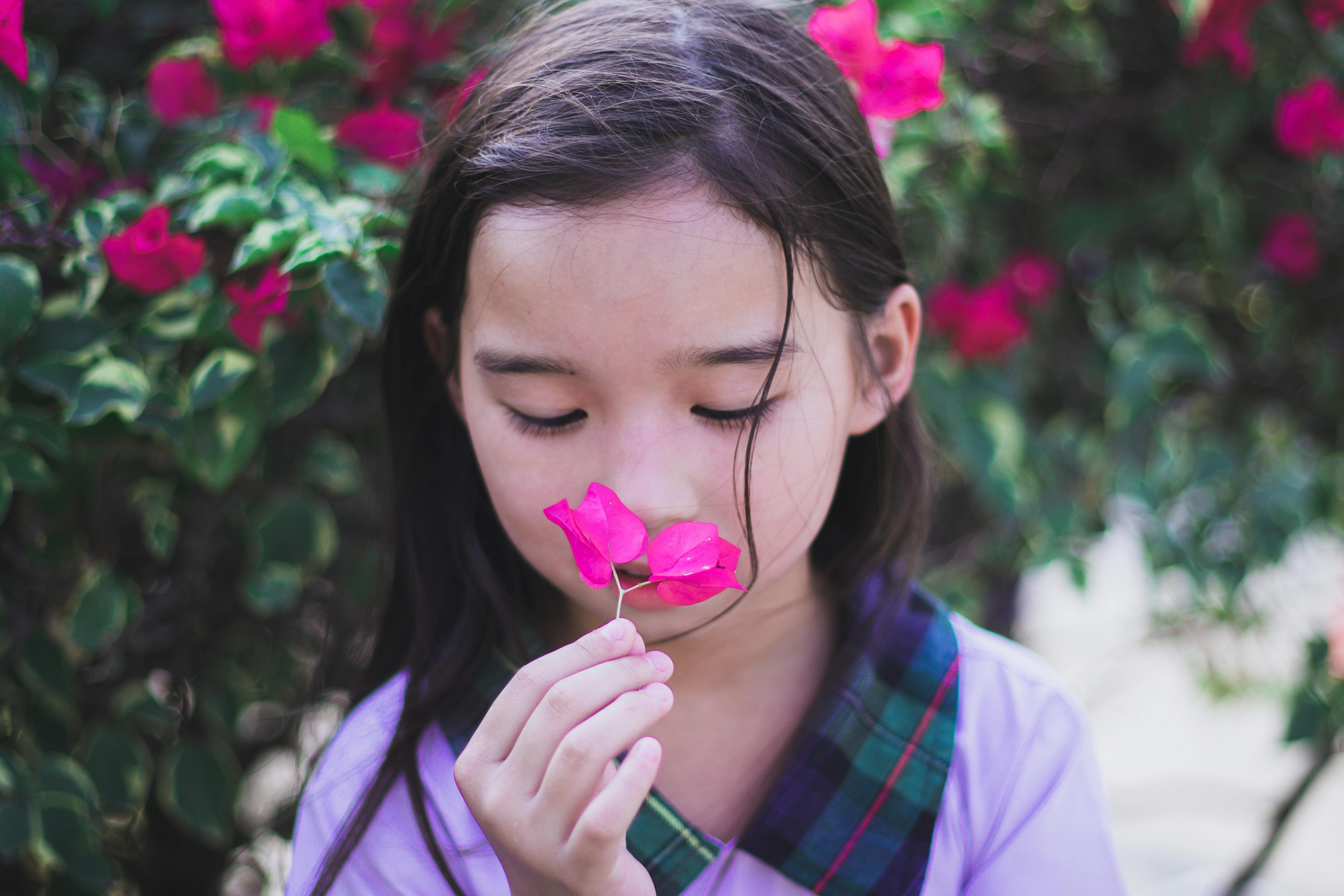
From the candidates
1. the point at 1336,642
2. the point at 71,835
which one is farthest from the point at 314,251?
the point at 1336,642

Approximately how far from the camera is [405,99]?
43.5 inches

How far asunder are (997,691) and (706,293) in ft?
1.48

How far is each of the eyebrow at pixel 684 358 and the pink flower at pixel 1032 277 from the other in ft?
2.77

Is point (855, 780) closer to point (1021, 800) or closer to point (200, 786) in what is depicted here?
point (1021, 800)

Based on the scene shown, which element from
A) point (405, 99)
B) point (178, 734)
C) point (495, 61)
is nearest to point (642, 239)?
point (495, 61)

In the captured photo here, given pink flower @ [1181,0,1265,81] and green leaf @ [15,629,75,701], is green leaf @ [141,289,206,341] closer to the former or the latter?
green leaf @ [15,629,75,701]

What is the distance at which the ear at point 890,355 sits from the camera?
745mm

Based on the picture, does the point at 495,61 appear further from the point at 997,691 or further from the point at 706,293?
the point at 997,691

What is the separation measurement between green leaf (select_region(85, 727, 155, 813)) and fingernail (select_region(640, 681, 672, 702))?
76cm

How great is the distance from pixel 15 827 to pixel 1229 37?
5.33 ft

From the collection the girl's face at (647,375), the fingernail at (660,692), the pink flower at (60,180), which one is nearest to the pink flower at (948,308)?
the girl's face at (647,375)

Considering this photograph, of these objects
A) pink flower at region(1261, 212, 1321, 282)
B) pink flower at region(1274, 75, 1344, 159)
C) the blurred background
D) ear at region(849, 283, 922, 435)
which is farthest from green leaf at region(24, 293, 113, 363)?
pink flower at region(1261, 212, 1321, 282)

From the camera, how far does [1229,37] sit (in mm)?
1210

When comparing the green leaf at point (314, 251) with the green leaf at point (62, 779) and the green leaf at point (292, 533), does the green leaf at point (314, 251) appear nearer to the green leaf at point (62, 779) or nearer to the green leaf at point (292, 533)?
the green leaf at point (292, 533)
